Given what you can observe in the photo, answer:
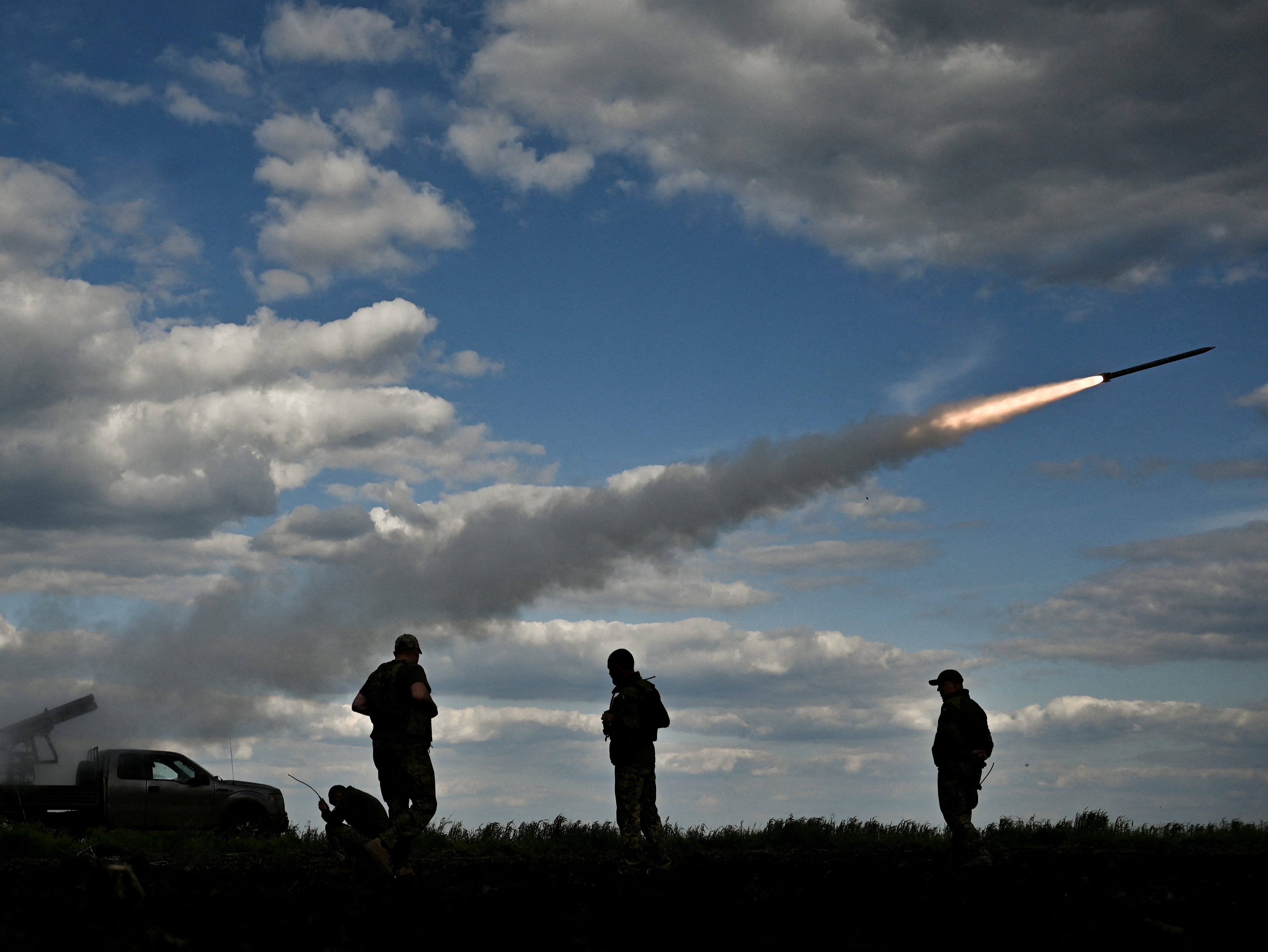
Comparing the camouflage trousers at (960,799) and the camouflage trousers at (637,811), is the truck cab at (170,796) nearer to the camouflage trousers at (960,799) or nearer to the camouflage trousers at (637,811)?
the camouflage trousers at (637,811)

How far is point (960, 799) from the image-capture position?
13055mm

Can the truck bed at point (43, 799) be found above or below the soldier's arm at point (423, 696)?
below

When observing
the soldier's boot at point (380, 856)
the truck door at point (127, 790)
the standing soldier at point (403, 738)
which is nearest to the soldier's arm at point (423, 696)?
the standing soldier at point (403, 738)

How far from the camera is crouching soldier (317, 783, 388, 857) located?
11.2 meters

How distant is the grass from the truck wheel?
0.68m

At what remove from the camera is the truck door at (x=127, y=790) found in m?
19.9

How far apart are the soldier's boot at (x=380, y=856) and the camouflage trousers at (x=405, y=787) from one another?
0.35 feet

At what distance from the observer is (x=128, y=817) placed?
2002cm

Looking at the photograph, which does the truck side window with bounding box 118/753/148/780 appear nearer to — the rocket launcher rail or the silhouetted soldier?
the rocket launcher rail

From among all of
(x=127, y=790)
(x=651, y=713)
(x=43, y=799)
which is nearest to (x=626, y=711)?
(x=651, y=713)

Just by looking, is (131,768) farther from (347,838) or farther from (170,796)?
(347,838)

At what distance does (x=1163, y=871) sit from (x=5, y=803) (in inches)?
690

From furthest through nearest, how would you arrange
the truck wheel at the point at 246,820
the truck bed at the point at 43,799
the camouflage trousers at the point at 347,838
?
the truck wheel at the point at 246,820 < the truck bed at the point at 43,799 < the camouflage trousers at the point at 347,838

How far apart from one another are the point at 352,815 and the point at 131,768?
35.1 feet
